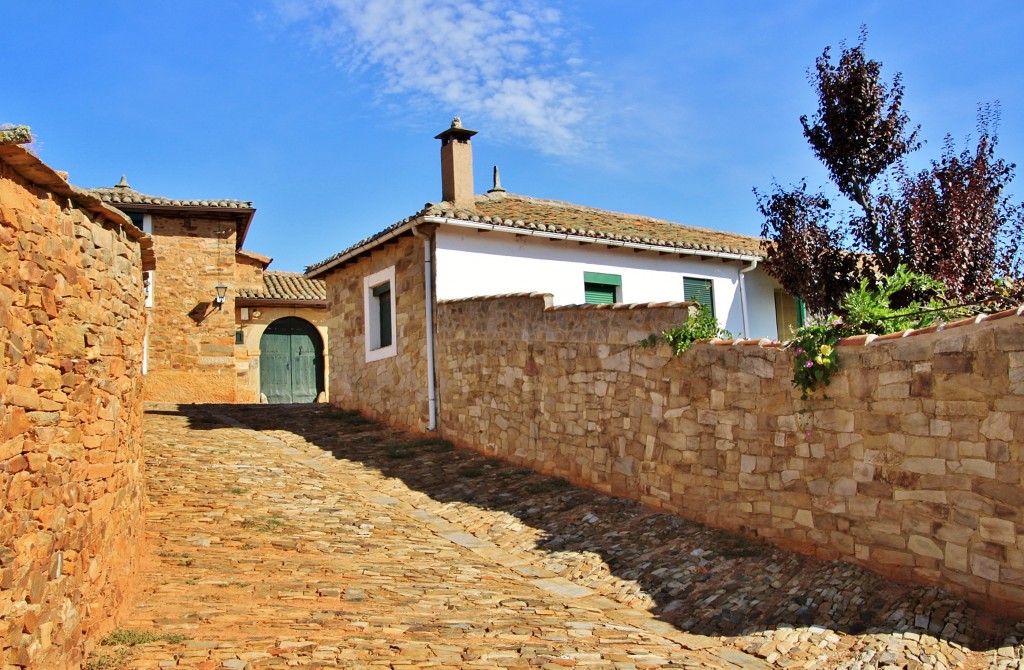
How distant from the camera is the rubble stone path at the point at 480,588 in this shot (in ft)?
18.7

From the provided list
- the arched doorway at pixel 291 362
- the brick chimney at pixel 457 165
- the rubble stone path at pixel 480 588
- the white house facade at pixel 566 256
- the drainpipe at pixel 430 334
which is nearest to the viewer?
the rubble stone path at pixel 480 588

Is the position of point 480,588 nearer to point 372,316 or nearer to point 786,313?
point 372,316

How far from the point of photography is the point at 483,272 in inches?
545

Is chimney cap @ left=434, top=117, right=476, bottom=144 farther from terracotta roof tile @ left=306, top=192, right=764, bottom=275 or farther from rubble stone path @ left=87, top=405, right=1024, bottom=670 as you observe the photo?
rubble stone path @ left=87, top=405, right=1024, bottom=670

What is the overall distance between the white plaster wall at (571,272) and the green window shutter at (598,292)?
0.22m

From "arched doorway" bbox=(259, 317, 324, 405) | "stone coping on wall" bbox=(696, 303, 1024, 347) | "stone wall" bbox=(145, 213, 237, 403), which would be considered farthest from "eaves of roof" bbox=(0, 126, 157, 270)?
"arched doorway" bbox=(259, 317, 324, 405)

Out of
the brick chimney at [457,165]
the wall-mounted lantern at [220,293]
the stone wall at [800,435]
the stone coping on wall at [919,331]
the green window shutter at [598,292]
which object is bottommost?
the stone wall at [800,435]

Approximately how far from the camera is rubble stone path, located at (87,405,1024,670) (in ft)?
18.7

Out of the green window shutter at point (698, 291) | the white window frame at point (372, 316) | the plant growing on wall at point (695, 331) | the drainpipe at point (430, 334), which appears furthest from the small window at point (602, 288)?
the plant growing on wall at point (695, 331)

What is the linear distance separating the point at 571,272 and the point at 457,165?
294 centimetres

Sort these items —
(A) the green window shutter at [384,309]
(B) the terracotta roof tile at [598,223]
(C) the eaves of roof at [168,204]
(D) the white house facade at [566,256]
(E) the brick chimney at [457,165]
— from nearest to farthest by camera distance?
(D) the white house facade at [566,256] < (B) the terracotta roof tile at [598,223] < (A) the green window shutter at [384,309] < (E) the brick chimney at [457,165] < (C) the eaves of roof at [168,204]

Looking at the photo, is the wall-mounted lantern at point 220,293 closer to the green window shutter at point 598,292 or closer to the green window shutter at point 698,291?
the green window shutter at point 598,292

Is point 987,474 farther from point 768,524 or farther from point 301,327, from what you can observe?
point 301,327

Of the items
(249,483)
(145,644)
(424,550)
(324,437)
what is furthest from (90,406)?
(324,437)
